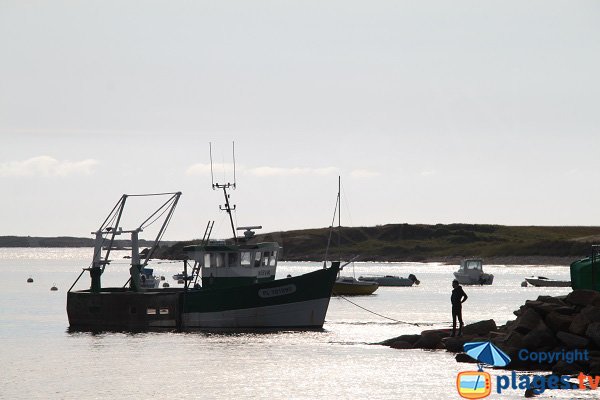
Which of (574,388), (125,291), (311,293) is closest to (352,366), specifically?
(574,388)

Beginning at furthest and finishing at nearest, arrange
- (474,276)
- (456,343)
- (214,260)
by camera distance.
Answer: (474,276)
(214,260)
(456,343)

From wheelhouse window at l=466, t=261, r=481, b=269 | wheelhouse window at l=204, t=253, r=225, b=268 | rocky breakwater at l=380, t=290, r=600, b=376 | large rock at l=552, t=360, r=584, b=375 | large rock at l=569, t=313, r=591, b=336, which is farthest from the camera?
wheelhouse window at l=466, t=261, r=481, b=269

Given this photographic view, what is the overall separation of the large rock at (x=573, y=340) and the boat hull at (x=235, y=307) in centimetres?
2038

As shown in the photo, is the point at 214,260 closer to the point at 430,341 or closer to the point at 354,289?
the point at 430,341

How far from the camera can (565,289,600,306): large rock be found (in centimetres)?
3941

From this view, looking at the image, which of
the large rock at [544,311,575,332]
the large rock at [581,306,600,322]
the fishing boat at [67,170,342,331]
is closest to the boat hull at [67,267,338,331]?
the fishing boat at [67,170,342,331]

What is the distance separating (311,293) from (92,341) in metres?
11.6

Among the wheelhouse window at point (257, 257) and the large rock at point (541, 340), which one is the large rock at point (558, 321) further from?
the wheelhouse window at point (257, 257)

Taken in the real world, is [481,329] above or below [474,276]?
below

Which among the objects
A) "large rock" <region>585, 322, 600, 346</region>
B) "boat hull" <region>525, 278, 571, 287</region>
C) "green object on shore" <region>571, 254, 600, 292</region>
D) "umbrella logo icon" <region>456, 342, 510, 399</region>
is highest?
"green object on shore" <region>571, 254, 600, 292</region>

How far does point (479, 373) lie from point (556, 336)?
3.09m

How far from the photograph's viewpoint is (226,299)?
57531mm

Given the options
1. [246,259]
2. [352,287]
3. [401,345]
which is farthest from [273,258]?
[352,287]

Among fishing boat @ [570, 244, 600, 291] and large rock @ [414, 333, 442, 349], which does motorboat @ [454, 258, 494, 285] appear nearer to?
fishing boat @ [570, 244, 600, 291]
